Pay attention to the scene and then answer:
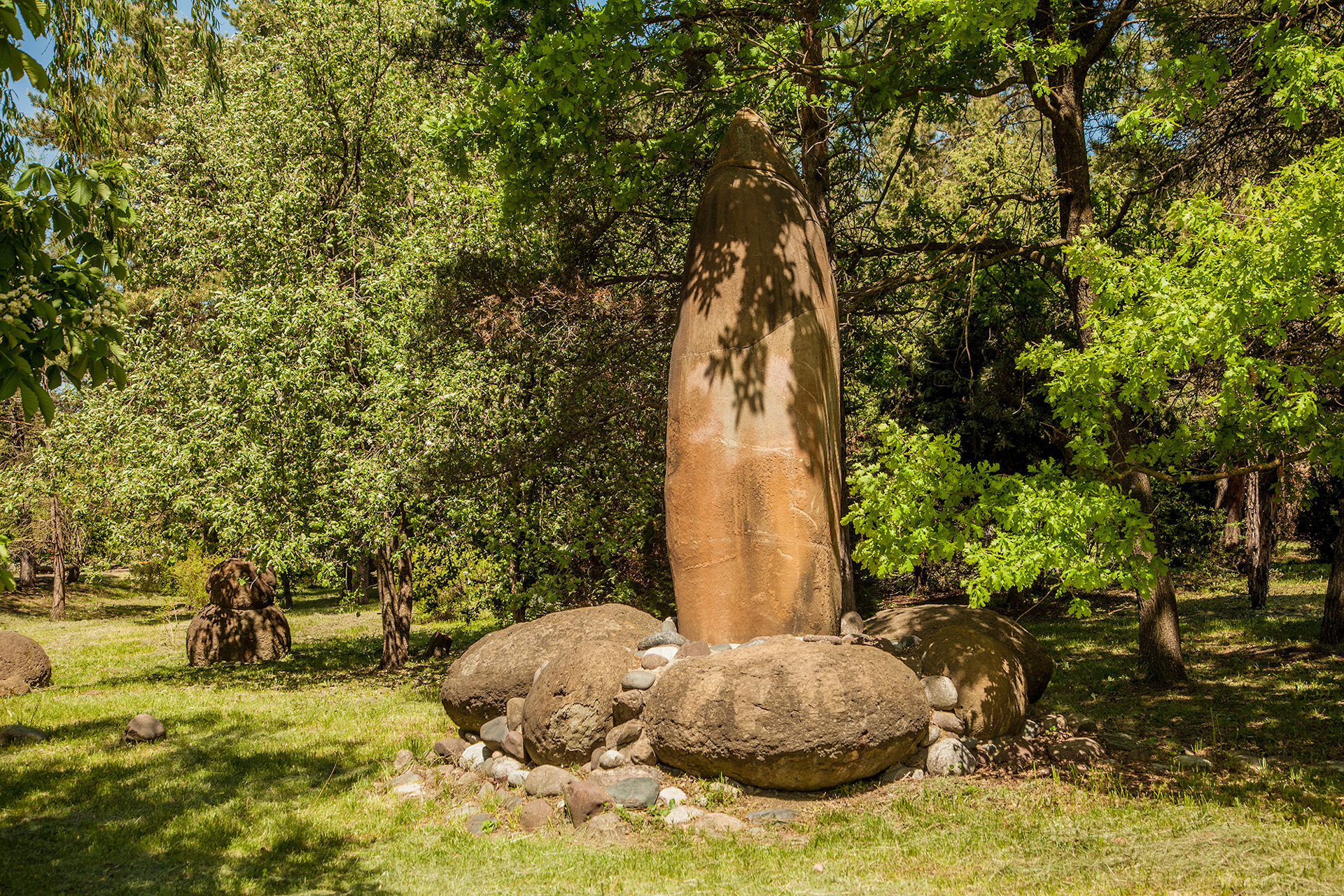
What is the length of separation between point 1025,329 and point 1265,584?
7865 millimetres

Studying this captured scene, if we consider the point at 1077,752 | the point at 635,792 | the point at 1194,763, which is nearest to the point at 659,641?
the point at 635,792

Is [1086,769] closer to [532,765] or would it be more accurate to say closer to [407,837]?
[532,765]

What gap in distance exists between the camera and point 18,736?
9.77 m

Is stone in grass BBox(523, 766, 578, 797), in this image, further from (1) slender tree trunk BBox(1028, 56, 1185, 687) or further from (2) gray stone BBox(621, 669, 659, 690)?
(1) slender tree trunk BBox(1028, 56, 1185, 687)

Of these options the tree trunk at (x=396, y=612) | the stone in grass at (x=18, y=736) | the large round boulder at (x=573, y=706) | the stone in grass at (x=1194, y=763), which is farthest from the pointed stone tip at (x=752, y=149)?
the stone in grass at (x=18, y=736)

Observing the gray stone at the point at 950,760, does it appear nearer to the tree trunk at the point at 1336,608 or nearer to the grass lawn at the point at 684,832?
the grass lawn at the point at 684,832

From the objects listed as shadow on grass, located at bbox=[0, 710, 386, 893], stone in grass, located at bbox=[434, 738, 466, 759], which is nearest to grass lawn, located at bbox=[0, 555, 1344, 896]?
shadow on grass, located at bbox=[0, 710, 386, 893]

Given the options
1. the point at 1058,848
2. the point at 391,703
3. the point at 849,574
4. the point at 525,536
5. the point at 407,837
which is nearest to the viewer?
the point at 1058,848

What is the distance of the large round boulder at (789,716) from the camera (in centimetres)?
658

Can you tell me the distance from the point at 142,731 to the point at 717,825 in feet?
22.9

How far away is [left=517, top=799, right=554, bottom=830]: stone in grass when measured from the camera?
6625 mm

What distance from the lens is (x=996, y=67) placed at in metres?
11.2

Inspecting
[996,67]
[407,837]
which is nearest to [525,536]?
[407,837]

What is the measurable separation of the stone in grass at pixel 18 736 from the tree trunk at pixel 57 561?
14650 mm
